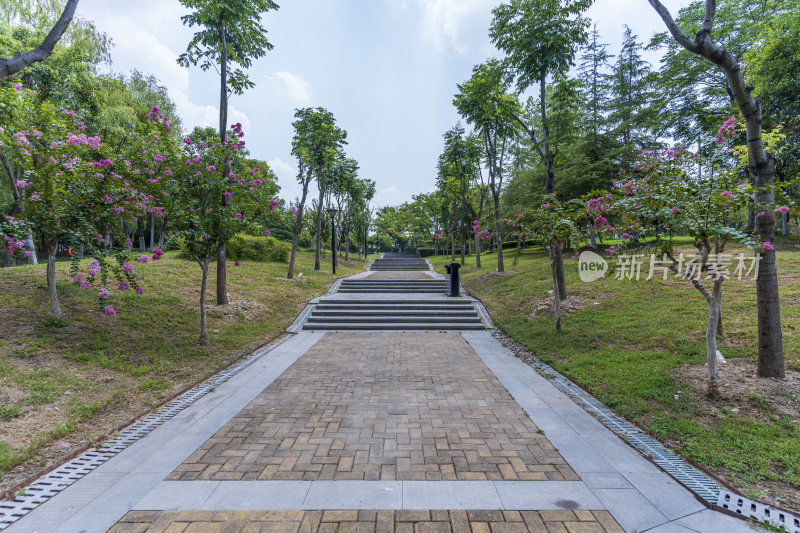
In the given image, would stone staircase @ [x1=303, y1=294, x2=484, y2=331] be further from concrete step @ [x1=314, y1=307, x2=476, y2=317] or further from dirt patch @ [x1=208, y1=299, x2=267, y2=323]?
dirt patch @ [x1=208, y1=299, x2=267, y2=323]

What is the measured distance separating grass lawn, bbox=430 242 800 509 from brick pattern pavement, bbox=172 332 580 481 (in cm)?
143

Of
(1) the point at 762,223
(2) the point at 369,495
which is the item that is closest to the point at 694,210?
(1) the point at 762,223

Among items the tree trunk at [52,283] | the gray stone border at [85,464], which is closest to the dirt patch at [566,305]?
the gray stone border at [85,464]

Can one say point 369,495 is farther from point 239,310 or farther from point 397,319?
point 239,310

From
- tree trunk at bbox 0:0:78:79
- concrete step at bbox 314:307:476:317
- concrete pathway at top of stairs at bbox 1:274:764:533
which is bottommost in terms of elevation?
concrete pathway at top of stairs at bbox 1:274:764:533

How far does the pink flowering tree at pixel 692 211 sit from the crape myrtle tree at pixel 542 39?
4.37 meters

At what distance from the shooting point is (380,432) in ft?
11.5

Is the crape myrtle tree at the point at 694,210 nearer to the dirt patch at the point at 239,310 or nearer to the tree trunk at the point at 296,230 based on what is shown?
the dirt patch at the point at 239,310

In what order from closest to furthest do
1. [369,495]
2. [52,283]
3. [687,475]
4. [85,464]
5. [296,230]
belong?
[369,495] → [687,475] → [85,464] → [52,283] → [296,230]

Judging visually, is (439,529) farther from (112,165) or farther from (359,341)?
(112,165)

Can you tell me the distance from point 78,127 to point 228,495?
793 cm

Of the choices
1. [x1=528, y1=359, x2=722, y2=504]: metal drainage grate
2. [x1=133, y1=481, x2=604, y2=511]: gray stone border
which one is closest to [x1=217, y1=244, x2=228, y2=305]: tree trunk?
[x1=133, y1=481, x2=604, y2=511]: gray stone border

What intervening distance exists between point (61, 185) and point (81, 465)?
195 inches

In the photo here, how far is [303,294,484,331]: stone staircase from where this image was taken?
29.2 ft
